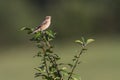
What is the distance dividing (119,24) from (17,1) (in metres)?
5.55

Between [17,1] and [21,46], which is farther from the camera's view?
[17,1]

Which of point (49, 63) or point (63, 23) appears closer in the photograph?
point (49, 63)

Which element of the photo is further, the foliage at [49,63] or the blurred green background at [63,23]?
the blurred green background at [63,23]

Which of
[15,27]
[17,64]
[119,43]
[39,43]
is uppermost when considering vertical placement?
[15,27]

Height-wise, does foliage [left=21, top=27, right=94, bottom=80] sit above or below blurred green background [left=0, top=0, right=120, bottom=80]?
below

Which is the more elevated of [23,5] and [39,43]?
[23,5]

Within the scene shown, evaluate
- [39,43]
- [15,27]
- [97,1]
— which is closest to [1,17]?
[15,27]

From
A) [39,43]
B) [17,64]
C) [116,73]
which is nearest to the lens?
[39,43]

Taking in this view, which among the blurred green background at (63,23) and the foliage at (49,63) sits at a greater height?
the blurred green background at (63,23)

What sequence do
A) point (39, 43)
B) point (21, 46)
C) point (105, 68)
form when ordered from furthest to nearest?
point (21, 46), point (105, 68), point (39, 43)

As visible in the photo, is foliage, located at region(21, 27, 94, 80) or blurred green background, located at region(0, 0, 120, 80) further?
blurred green background, located at region(0, 0, 120, 80)

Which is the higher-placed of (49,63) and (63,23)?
(63,23)

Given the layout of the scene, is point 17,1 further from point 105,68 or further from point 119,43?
point 105,68

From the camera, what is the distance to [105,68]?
2128cm
